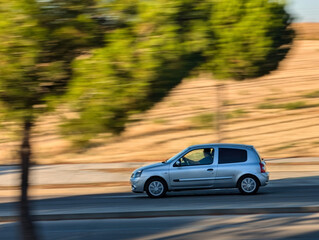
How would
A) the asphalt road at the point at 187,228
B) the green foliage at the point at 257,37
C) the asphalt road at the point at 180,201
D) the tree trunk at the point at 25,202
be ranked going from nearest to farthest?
the tree trunk at the point at 25,202, the asphalt road at the point at 187,228, the asphalt road at the point at 180,201, the green foliage at the point at 257,37

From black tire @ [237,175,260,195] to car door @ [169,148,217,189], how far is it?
2.63 feet

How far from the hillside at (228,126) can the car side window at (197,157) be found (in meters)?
3.39

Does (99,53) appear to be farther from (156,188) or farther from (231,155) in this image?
(231,155)

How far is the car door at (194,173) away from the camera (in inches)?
599

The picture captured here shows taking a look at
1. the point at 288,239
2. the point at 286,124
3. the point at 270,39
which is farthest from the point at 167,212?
the point at 286,124

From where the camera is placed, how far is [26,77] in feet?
17.8

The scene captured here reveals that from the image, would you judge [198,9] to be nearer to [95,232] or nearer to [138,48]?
[138,48]

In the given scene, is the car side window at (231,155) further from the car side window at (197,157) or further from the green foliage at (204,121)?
the green foliage at (204,121)

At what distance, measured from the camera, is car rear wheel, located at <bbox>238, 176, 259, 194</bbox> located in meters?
15.2

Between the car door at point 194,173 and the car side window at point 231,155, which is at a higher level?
the car side window at point 231,155

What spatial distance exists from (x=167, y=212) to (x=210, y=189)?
3.89 m

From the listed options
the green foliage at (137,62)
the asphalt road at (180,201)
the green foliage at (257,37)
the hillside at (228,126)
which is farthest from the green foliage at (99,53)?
the hillside at (228,126)

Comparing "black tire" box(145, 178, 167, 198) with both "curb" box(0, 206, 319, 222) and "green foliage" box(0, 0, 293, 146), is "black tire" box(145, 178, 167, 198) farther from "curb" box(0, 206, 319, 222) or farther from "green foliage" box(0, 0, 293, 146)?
"green foliage" box(0, 0, 293, 146)

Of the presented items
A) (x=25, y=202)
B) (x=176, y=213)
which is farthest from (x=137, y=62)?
(x=176, y=213)
